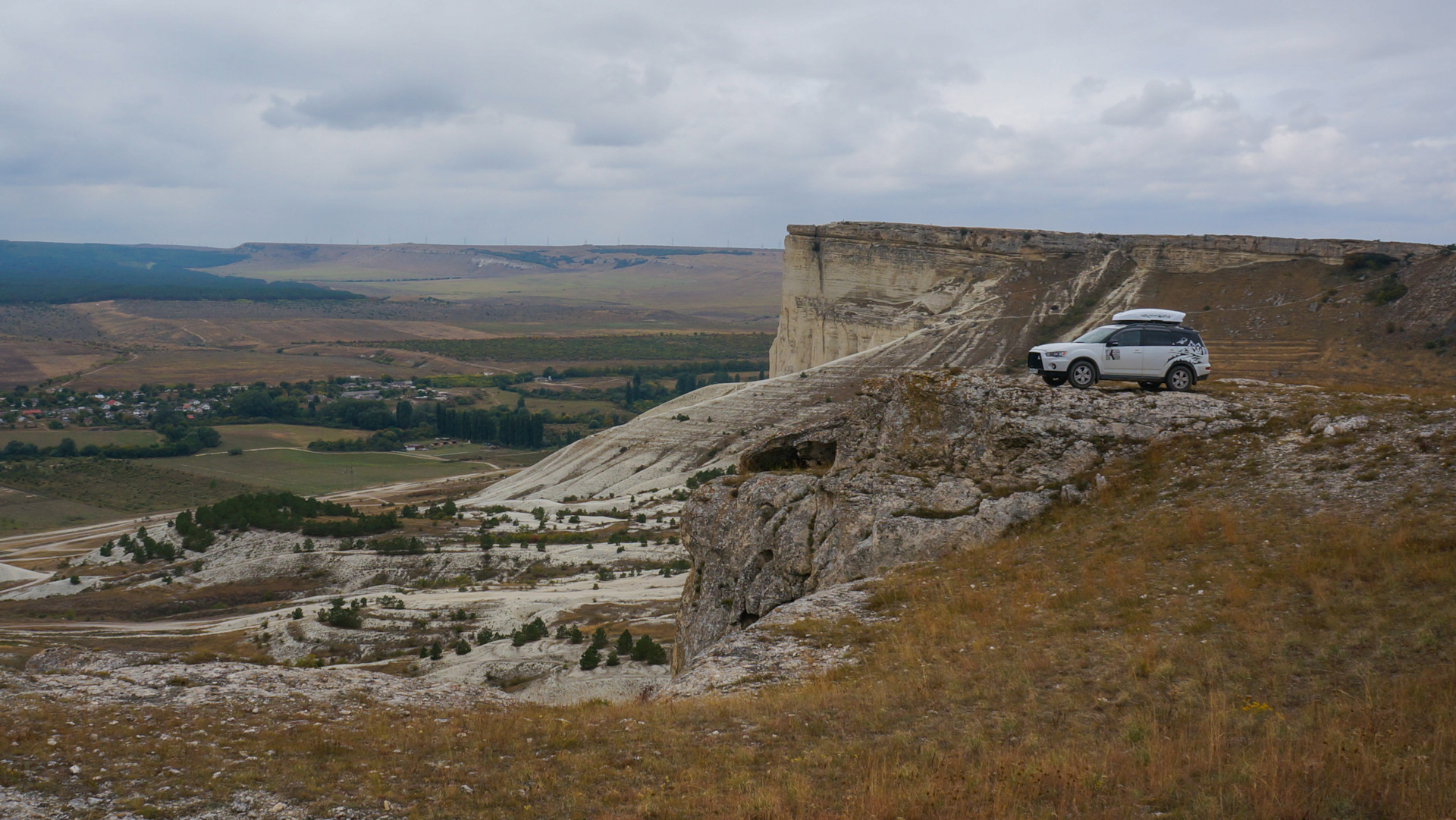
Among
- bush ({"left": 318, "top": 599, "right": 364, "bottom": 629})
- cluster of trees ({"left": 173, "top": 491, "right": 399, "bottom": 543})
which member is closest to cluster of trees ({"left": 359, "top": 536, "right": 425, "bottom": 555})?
cluster of trees ({"left": 173, "top": 491, "right": 399, "bottom": 543})

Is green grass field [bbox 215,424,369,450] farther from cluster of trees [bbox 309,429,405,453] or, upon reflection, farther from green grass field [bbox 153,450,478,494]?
green grass field [bbox 153,450,478,494]

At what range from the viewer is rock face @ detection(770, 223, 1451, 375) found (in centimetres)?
6103

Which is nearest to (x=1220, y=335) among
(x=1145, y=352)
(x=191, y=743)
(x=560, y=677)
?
(x=1145, y=352)

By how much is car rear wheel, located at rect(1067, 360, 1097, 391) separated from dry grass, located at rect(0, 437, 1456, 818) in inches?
235

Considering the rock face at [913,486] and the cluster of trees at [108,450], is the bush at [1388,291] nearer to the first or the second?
the rock face at [913,486]

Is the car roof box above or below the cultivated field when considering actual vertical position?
above

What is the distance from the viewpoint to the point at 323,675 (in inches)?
582

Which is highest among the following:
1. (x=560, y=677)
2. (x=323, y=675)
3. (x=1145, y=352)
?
(x=1145, y=352)

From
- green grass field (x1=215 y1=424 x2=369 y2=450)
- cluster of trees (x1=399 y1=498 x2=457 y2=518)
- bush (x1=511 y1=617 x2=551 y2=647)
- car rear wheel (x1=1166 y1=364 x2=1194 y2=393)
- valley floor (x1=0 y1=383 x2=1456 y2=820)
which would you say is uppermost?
car rear wheel (x1=1166 y1=364 x2=1194 y2=393)

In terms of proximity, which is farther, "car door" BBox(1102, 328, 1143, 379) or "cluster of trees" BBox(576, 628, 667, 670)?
"cluster of trees" BBox(576, 628, 667, 670)

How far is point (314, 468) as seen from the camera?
349ft

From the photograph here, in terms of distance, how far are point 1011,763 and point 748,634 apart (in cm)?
669

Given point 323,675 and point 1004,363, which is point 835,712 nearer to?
point 323,675

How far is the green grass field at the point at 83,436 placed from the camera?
393ft
